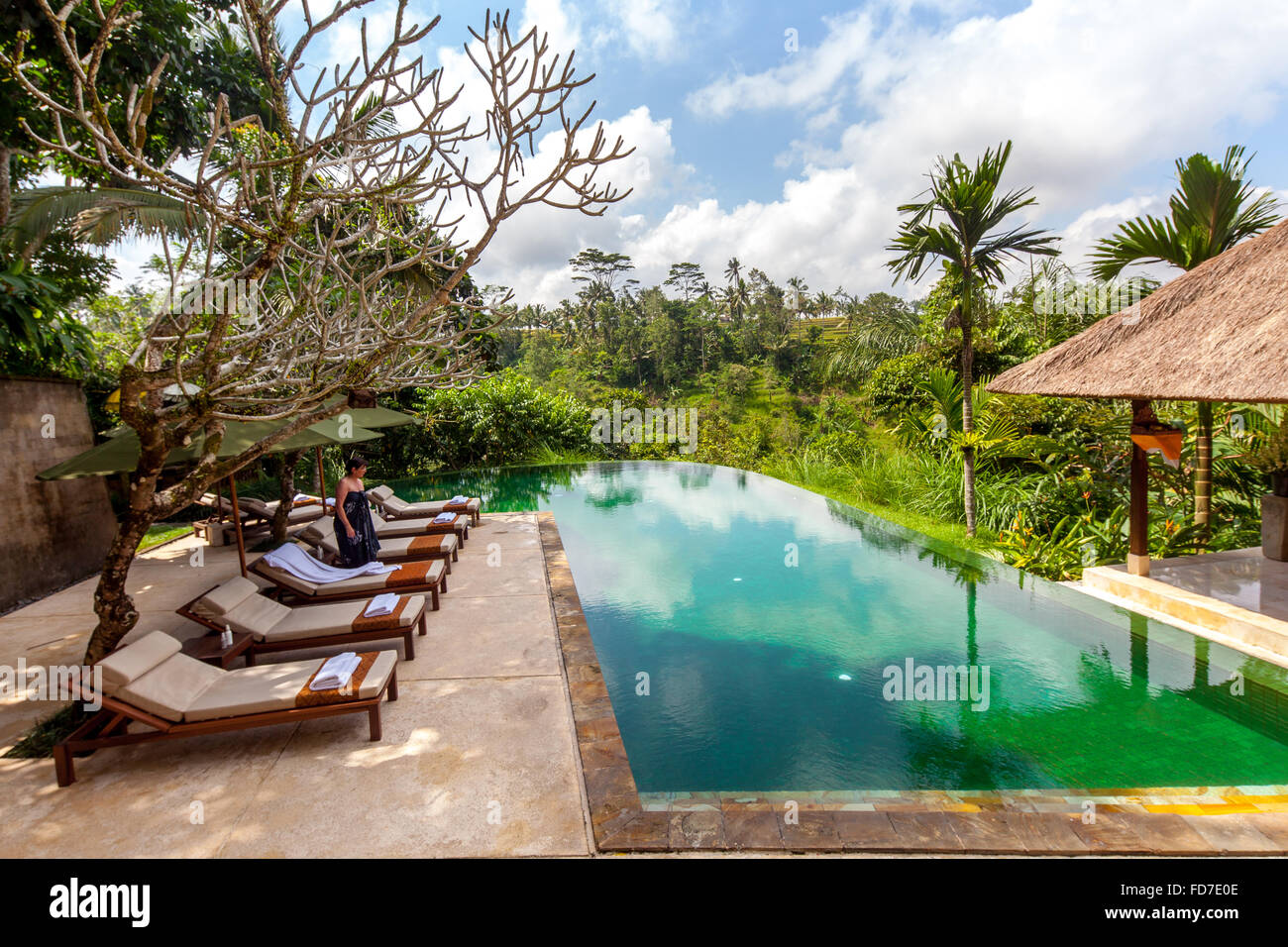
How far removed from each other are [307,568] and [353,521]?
3.07 ft

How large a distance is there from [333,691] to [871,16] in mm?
12531

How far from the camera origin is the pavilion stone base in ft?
19.3

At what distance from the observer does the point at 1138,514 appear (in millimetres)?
5887

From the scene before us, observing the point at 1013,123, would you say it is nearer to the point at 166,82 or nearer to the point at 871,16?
the point at 871,16

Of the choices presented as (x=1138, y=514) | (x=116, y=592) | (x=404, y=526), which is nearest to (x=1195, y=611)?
→ (x=1138, y=514)

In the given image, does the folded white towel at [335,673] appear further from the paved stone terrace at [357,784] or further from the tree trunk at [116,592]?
the tree trunk at [116,592]

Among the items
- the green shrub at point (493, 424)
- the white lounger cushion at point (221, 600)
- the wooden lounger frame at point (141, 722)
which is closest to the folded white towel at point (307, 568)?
the white lounger cushion at point (221, 600)

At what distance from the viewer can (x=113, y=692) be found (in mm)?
3139

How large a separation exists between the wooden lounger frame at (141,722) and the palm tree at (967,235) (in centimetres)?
780

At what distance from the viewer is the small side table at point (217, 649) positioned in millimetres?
3984

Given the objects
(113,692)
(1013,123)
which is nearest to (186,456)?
(113,692)

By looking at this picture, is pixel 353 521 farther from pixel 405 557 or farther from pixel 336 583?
pixel 336 583

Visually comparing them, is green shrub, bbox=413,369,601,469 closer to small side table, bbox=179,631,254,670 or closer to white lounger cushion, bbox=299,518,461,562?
white lounger cushion, bbox=299,518,461,562

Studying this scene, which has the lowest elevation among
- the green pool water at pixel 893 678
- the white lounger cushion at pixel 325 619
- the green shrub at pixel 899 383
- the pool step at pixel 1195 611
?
the green pool water at pixel 893 678
